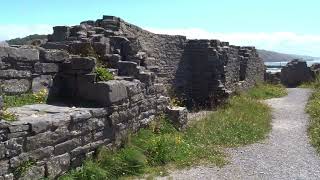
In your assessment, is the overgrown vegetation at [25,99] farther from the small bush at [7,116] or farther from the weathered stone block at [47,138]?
the weathered stone block at [47,138]

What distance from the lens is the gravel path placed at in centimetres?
771

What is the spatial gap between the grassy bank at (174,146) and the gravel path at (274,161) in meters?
0.29

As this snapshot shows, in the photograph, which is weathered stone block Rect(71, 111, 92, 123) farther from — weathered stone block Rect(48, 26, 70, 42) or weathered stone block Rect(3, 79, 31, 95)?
weathered stone block Rect(48, 26, 70, 42)

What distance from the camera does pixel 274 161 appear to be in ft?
28.5

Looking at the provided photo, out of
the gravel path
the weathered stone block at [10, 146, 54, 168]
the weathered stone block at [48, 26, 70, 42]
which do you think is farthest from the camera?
the weathered stone block at [48, 26, 70, 42]

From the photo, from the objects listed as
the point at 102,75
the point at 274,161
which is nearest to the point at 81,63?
the point at 102,75

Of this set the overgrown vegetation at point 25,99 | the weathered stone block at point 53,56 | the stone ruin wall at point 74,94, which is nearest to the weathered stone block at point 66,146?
the stone ruin wall at point 74,94

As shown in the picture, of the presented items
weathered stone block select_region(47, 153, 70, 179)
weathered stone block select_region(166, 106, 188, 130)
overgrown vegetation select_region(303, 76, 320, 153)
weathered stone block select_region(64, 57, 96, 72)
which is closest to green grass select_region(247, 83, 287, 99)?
overgrown vegetation select_region(303, 76, 320, 153)

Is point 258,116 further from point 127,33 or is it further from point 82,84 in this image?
point 82,84

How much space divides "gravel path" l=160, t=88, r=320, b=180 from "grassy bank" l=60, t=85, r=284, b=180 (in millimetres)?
294

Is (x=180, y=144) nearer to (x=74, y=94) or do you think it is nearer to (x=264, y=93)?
(x=74, y=94)

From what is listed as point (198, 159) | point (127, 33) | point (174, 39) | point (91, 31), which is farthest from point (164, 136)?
point (174, 39)

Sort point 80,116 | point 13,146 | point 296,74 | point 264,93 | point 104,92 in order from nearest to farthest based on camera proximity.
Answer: point 13,146 → point 80,116 → point 104,92 → point 264,93 → point 296,74

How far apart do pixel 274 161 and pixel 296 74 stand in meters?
20.9
